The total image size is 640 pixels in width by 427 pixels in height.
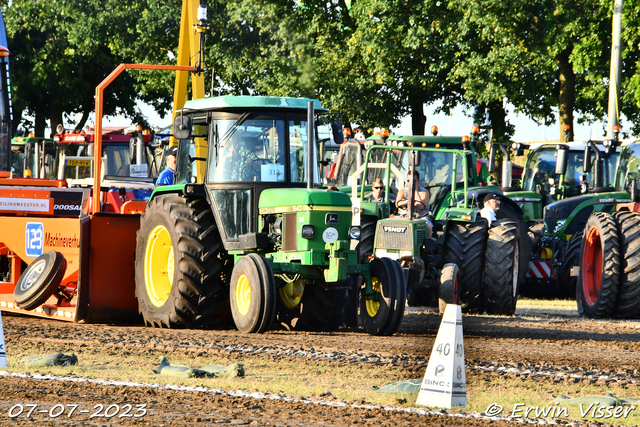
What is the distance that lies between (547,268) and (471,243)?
275 cm

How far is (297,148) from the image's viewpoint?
394 inches

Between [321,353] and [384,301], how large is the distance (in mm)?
1615

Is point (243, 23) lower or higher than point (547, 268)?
higher

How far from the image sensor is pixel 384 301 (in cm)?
958

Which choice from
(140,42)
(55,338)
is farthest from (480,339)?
(140,42)

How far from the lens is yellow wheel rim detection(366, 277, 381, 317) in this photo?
9.79 meters

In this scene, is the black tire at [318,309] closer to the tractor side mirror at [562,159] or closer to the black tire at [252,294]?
the black tire at [252,294]

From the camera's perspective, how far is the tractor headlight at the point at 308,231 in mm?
9414

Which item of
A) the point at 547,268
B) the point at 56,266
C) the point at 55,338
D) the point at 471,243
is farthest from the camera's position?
the point at 547,268

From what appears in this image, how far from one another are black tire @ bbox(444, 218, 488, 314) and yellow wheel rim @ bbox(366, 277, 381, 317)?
2911 millimetres

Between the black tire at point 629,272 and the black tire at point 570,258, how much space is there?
1814 millimetres

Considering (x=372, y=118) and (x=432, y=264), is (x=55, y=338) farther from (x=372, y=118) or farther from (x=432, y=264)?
(x=372, y=118)

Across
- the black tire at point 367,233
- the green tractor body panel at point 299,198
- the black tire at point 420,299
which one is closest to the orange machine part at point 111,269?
the green tractor body panel at point 299,198

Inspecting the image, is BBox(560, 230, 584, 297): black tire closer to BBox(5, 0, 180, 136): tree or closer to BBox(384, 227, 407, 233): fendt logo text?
BBox(384, 227, 407, 233): fendt logo text
